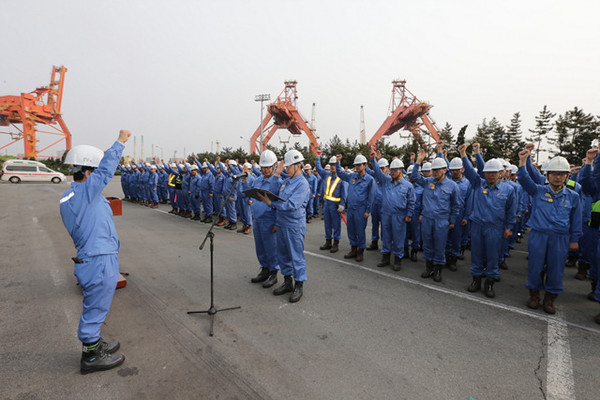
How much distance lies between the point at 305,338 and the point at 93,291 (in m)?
2.07

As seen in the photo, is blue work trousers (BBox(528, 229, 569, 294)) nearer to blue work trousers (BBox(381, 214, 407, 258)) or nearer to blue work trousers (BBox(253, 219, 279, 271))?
blue work trousers (BBox(381, 214, 407, 258))

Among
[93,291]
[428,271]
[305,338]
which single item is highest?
[93,291]

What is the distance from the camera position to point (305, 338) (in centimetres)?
316

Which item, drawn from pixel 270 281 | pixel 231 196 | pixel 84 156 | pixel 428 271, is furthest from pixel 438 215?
pixel 231 196

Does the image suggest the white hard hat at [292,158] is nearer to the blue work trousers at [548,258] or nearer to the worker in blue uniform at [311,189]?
the blue work trousers at [548,258]

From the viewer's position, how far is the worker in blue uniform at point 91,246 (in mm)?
2533

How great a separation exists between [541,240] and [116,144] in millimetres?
5277

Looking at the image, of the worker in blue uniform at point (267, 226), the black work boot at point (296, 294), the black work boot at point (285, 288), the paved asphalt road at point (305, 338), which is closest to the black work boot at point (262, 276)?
the worker in blue uniform at point (267, 226)

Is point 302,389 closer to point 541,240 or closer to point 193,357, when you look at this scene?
point 193,357

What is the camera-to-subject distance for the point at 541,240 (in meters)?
4.01

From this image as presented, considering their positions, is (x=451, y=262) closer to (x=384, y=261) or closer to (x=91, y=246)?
(x=384, y=261)

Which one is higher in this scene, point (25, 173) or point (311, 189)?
point (311, 189)

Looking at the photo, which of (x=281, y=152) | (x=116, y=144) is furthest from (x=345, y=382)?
(x=281, y=152)

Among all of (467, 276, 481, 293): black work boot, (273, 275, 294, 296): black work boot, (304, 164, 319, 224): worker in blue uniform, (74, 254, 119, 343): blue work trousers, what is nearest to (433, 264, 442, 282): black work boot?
(467, 276, 481, 293): black work boot
